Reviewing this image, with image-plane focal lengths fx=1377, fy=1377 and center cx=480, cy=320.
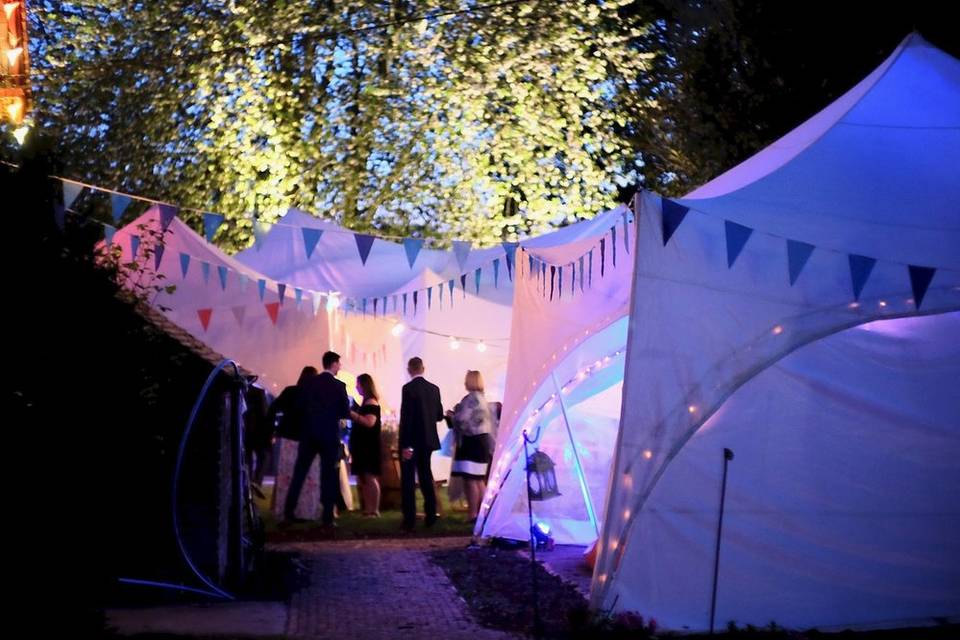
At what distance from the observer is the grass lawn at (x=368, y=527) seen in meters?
14.5

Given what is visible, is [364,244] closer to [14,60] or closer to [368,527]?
[368,527]

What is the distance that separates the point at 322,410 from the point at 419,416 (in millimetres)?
1251

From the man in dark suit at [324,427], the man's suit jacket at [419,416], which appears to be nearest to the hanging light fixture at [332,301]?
the man's suit jacket at [419,416]

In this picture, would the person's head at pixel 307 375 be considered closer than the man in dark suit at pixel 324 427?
No

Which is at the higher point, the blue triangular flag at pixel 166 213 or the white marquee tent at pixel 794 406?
the blue triangular flag at pixel 166 213

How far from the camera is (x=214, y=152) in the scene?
83.5 ft

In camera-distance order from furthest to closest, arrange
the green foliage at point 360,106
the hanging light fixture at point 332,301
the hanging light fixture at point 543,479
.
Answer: the green foliage at point 360,106, the hanging light fixture at point 332,301, the hanging light fixture at point 543,479

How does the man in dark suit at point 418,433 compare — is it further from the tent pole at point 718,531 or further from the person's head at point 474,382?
the tent pole at point 718,531

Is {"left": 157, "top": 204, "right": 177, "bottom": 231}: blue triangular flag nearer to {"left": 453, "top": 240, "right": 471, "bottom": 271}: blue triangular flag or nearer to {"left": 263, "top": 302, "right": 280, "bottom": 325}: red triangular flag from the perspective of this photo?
{"left": 453, "top": 240, "right": 471, "bottom": 271}: blue triangular flag

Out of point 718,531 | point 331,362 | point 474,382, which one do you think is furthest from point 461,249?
point 718,531

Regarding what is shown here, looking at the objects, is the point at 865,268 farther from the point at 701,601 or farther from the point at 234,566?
the point at 234,566

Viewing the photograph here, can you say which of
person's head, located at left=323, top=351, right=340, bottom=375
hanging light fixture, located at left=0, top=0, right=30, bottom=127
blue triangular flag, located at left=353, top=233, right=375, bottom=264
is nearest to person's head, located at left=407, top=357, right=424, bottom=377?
person's head, located at left=323, top=351, right=340, bottom=375

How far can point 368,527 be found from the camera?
15.4 m

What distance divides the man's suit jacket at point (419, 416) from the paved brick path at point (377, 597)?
179 cm
